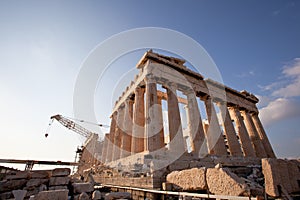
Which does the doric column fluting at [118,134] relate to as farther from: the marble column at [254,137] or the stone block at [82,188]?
the marble column at [254,137]

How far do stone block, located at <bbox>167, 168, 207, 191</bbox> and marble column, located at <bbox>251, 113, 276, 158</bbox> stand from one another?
72.2 ft

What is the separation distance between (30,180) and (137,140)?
9.19 metres

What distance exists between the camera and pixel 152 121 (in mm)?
13734

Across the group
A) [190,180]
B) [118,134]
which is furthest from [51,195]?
[118,134]

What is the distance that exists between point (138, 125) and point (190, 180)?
1092cm

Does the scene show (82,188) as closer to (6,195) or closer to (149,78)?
(6,195)

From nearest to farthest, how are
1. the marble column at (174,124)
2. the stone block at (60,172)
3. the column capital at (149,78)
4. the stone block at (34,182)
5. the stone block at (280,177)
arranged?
the stone block at (280,177) < the stone block at (34,182) < the stone block at (60,172) < the marble column at (174,124) < the column capital at (149,78)

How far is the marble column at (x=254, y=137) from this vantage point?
68.3ft

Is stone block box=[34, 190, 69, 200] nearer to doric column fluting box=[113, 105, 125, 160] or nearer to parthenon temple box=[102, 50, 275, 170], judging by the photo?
parthenon temple box=[102, 50, 275, 170]

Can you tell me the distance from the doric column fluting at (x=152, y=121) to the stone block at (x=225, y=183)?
26.4ft

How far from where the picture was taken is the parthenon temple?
14.0 meters

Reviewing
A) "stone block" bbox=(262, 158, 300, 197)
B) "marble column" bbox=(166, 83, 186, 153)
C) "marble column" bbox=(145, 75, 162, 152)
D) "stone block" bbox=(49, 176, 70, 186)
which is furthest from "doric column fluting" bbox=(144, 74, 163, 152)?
"stone block" bbox=(262, 158, 300, 197)

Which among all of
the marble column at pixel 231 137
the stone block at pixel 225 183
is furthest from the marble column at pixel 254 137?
the stone block at pixel 225 183

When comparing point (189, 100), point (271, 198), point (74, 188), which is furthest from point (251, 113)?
point (74, 188)
